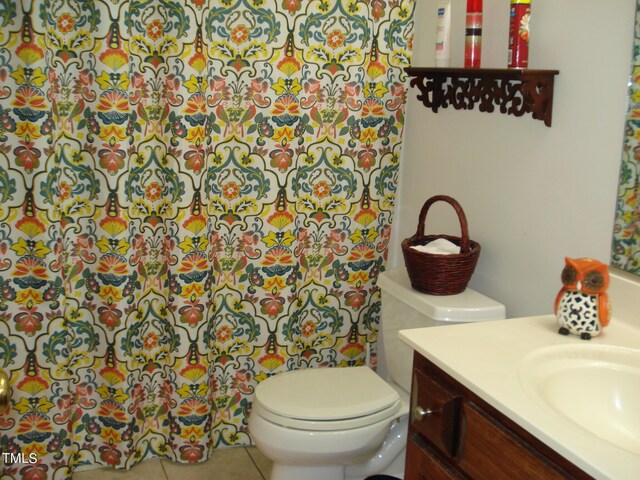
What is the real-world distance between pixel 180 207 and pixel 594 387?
147 centimetres

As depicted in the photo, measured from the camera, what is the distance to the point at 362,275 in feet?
9.01

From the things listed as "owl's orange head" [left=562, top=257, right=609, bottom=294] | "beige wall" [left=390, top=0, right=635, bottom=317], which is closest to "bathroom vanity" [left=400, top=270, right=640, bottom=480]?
"owl's orange head" [left=562, top=257, right=609, bottom=294]

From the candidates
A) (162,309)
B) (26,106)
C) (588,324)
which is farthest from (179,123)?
(588,324)

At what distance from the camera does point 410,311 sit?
2.21 metres

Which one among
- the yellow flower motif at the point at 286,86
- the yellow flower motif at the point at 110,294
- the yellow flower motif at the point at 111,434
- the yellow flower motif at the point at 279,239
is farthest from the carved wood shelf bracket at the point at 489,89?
the yellow flower motif at the point at 111,434

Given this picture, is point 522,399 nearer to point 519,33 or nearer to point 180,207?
point 519,33

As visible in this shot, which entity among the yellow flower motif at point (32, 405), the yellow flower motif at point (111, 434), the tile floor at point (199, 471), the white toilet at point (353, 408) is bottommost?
the tile floor at point (199, 471)

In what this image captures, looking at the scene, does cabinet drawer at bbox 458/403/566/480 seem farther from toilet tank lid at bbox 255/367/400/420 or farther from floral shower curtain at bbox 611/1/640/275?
toilet tank lid at bbox 255/367/400/420

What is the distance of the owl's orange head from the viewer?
1583 millimetres

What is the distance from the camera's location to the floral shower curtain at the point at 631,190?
5.32 ft

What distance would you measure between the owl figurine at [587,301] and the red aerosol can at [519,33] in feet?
1.99

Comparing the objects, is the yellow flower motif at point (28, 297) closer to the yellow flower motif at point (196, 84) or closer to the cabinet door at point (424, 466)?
the yellow flower motif at point (196, 84)

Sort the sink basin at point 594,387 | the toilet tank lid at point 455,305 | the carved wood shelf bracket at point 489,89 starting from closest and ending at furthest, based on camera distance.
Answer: the sink basin at point 594,387, the carved wood shelf bracket at point 489,89, the toilet tank lid at point 455,305

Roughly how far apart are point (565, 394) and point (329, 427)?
82cm
